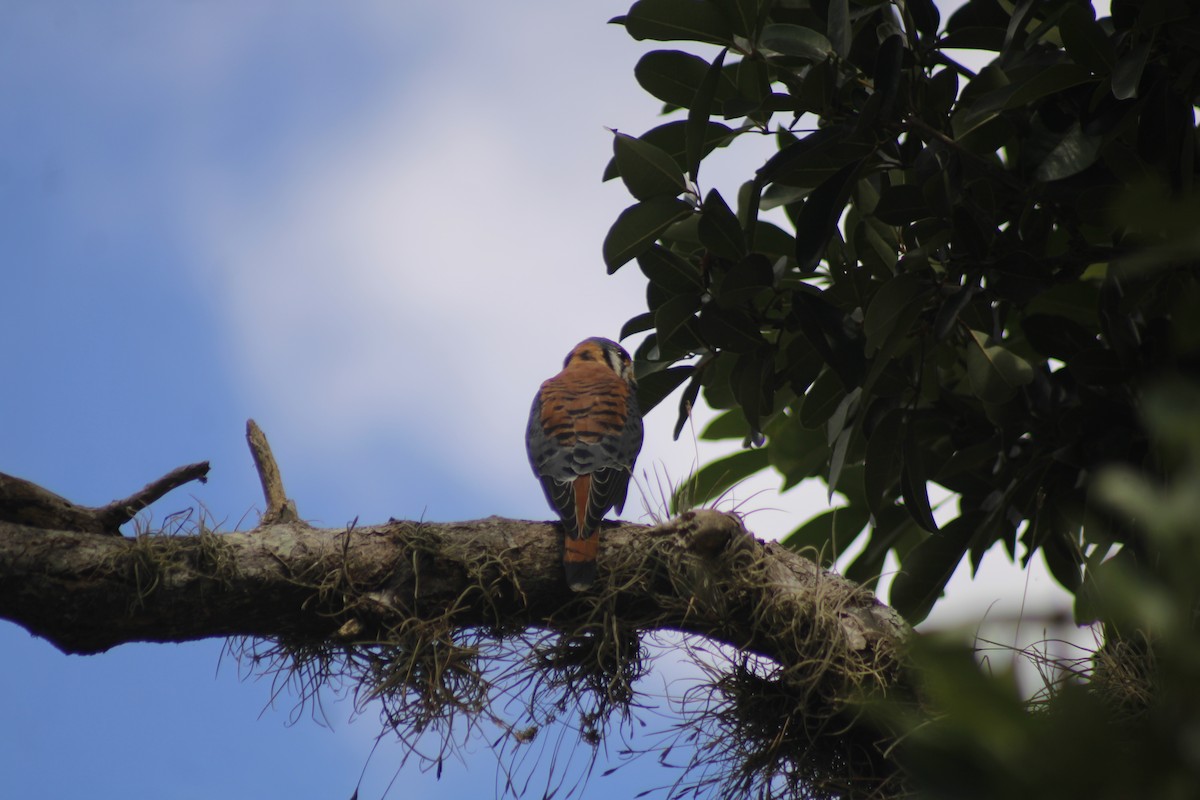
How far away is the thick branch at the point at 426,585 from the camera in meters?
2.46

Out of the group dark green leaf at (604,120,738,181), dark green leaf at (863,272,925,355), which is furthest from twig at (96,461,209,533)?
dark green leaf at (863,272,925,355)

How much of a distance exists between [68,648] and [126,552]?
0.88 ft

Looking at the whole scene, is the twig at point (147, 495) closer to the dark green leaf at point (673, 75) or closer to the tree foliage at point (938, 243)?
the tree foliage at point (938, 243)

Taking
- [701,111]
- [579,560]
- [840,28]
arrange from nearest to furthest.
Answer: [840,28] < [701,111] < [579,560]

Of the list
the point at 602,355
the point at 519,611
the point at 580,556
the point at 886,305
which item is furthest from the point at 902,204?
the point at 602,355

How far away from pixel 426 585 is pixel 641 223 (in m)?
1.11

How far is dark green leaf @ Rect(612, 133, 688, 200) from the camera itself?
264 cm

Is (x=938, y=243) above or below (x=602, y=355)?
below

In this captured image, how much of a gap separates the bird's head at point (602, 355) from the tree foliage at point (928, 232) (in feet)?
6.63

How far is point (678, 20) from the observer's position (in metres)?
2.68

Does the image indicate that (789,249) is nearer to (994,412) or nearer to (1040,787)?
(994,412)

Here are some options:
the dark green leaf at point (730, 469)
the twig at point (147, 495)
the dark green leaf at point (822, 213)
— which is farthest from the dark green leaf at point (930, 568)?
the twig at point (147, 495)

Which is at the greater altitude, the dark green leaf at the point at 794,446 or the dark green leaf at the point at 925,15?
the dark green leaf at the point at 925,15

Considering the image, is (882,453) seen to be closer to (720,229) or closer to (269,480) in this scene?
(720,229)
